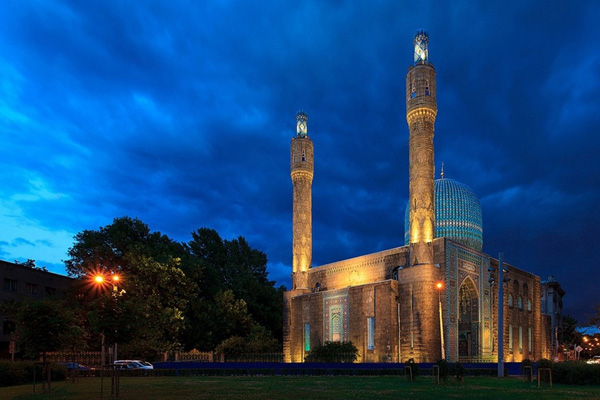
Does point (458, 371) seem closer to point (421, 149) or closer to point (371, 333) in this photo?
point (371, 333)

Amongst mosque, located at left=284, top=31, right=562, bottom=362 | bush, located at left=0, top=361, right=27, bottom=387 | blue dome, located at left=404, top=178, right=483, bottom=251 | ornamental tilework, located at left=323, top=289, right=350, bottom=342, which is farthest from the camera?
blue dome, located at left=404, top=178, right=483, bottom=251

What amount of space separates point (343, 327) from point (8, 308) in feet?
85.4

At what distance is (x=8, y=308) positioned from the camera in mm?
36406

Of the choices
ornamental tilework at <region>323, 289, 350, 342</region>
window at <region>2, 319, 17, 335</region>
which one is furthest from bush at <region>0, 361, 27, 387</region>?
ornamental tilework at <region>323, 289, 350, 342</region>

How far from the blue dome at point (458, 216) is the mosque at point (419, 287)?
0.10 m

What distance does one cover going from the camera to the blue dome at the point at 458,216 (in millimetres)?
49719

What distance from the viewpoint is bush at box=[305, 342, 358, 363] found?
38.7 m

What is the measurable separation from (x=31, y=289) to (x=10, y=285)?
2584 millimetres

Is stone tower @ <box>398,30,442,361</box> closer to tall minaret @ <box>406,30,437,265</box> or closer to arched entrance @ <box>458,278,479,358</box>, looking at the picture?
tall minaret @ <box>406,30,437,265</box>

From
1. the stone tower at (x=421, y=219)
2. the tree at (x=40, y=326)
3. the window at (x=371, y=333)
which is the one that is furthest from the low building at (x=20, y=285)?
the stone tower at (x=421, y=219)

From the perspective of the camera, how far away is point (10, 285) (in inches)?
1821

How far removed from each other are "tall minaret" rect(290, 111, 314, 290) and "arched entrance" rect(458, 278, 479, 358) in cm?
1535

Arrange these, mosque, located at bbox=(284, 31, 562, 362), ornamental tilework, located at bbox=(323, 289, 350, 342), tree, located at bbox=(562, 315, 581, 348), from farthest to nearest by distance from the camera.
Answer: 1. tree, located at bbox=(562, 315, 581, 348)
2. ornamental tilework, located at bbox=(323, 289, 350, 342)
3. mosque, located at bbox=(284, 31, 562, 362)

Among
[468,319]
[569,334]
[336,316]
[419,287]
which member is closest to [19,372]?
[419,287]
